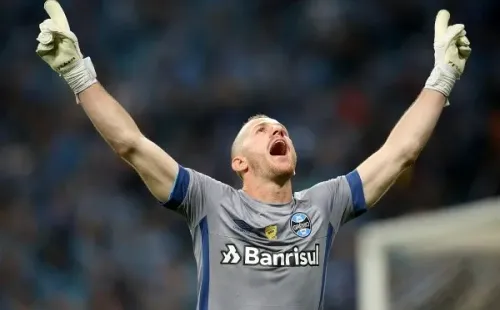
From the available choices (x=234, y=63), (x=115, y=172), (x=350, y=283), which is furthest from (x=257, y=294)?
(x=234, y=63)

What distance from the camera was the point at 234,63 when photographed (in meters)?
8.77

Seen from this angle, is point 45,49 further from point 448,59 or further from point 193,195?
point 448,59

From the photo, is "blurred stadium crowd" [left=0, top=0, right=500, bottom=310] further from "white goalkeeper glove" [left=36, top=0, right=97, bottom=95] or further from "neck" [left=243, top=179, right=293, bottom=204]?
"white goalkeeper glove" [left=36, top=0, right=97, bottom=95]

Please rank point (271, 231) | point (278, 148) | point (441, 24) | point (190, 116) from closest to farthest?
1. point (271, 231)
2. point (278, 148)
3. point (441, 24)
4. point (190, 116)

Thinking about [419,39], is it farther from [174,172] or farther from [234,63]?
[174,172]

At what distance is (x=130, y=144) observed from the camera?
3.28 m

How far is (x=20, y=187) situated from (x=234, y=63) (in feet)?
7.29

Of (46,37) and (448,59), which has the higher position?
(448,59)

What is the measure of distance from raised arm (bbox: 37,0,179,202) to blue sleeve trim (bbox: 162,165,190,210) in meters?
0.02

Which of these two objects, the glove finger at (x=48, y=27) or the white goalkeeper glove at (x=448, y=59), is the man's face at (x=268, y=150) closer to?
the white goalkeeper glove at (x=448, y=59)

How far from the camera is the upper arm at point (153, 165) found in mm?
3285

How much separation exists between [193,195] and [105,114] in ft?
1.39

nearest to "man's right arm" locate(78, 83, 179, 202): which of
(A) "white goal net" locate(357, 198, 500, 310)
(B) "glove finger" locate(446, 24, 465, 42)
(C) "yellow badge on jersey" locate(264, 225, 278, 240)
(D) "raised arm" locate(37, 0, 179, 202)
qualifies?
(D) "raised arm" locate(37, 0, 179, 202)

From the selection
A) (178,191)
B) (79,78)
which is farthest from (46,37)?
(178,191)
